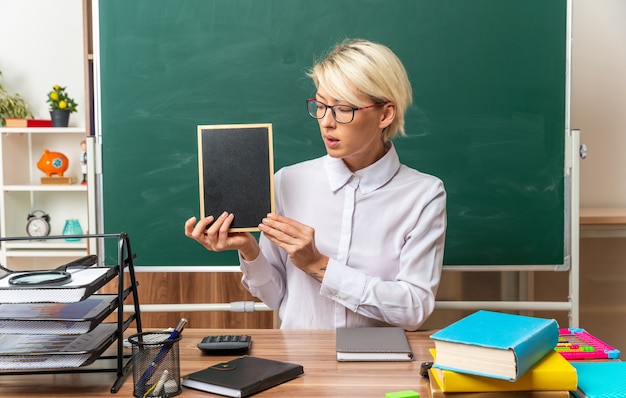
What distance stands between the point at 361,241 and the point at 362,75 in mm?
441

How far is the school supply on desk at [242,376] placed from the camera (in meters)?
1.17

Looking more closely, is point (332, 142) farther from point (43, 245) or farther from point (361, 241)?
point (43, 245)

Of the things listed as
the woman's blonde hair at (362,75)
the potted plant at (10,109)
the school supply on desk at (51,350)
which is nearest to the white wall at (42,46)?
the potted plant at (10,109)

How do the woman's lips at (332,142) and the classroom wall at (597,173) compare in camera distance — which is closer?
the woman's lips at (332,142)

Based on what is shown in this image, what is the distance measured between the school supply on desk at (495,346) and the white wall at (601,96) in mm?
2236

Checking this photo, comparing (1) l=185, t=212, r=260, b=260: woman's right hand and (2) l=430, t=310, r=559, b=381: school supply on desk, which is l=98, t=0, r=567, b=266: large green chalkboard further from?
(2) l=430, t=310, r=559, b=381: school supply on desk

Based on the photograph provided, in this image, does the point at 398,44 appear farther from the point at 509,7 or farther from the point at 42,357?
the point at 42,357

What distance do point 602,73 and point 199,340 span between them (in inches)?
97.0

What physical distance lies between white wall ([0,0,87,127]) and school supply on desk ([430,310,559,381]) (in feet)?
11.6

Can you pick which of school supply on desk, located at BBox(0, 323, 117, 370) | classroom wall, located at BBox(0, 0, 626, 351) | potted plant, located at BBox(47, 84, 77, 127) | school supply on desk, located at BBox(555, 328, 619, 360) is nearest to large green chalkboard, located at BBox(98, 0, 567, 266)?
classroom wall, located at BBox(0, 0, 626, 351)

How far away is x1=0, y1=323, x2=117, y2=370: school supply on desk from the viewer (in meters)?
1.20

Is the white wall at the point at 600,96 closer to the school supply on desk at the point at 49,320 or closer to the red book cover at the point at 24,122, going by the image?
the school supply on desk at the point at 49,320

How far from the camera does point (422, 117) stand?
2.47 meters

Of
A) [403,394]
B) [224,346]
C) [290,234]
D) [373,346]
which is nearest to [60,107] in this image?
[290,234]
